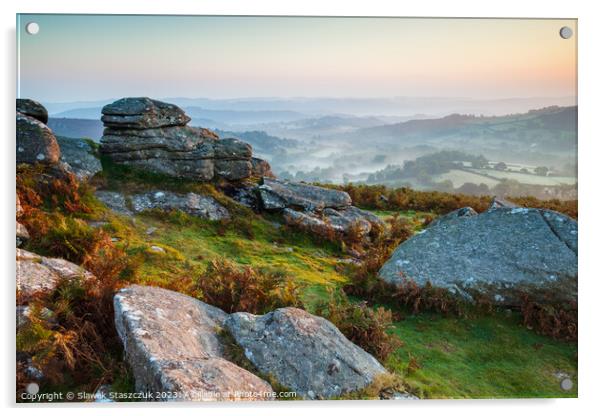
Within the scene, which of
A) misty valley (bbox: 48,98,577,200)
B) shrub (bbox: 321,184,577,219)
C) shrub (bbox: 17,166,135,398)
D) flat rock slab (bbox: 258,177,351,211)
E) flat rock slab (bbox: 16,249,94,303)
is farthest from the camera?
shrub (bbox: 321,184,577,219)

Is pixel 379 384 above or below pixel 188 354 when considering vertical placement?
below

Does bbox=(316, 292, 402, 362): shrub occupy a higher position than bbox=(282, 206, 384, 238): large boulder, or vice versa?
bbox=(282, 206, 384, 238): large boulder

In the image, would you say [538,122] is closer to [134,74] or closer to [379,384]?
[379,384]

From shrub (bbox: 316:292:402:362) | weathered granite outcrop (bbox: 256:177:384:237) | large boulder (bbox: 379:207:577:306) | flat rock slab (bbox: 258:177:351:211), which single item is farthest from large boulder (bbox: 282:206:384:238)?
shrub (bbox: 316:292:402:362)

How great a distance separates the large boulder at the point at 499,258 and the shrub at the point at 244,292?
2.53 metres

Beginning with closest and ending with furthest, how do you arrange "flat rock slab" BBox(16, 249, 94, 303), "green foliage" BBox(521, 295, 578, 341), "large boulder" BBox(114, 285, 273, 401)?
"large boulder" BBox(114, 285, 273, 401)
"flat rock slab" BBox(16, 249, 94, 303)
"green foliage" BBox(521, 295, 578, 341)

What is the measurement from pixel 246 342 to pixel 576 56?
7.57 m

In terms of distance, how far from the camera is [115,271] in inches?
269

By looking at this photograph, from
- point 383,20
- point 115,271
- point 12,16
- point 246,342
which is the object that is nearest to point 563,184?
point 383,20

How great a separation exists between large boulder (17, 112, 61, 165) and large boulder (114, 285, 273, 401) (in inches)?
241

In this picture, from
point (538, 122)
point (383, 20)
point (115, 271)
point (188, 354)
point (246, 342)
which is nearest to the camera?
point (188, 354)

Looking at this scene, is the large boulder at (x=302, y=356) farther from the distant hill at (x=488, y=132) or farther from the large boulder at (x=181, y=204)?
the large boulder at (x=181, y=204)

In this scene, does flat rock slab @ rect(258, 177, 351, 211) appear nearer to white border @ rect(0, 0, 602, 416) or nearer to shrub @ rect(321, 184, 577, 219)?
shrub @ rect(321, 184, 577, 219)

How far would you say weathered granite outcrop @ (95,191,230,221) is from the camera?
11.9 meters
